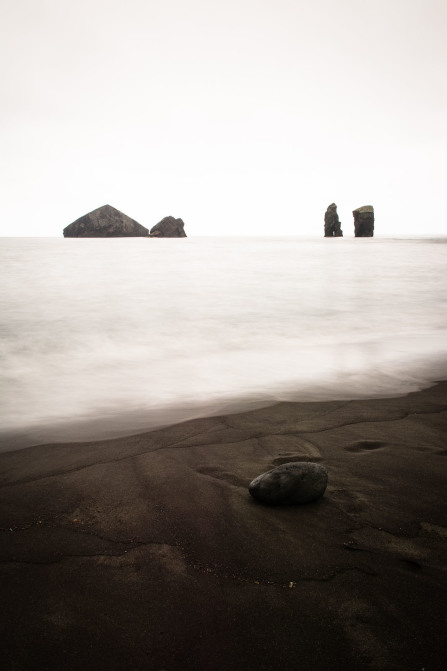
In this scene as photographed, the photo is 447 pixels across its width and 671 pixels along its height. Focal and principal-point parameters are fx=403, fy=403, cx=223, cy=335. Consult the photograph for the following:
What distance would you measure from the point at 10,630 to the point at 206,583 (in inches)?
29.2

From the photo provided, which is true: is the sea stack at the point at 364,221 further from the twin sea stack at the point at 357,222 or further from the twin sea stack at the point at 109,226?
the twin sea stack at the point at 109,226

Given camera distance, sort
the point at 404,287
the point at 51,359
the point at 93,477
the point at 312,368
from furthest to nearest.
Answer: the point at 404,287 < the point at 51,359 < the point at 312,368 < the point at 93,477

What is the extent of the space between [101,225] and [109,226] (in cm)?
222

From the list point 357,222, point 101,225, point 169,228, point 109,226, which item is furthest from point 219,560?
point 109,226

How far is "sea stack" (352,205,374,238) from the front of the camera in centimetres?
8831

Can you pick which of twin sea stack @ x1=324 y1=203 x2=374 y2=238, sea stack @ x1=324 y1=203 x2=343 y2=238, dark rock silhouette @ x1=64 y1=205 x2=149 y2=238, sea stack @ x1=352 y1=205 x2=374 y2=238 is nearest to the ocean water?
sea stack @ x1=352 y1=205 x2=374 y2=238

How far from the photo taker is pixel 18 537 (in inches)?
77.5

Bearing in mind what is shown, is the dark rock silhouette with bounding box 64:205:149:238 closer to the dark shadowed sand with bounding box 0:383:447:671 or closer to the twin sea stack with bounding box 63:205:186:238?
the twin sea stack with bounding box 63:205:186:238

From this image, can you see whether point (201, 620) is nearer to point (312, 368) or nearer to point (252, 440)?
point (252, 440)

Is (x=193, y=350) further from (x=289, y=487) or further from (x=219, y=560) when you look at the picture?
(x=219, y=560)

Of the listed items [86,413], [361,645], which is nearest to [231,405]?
[86,413]

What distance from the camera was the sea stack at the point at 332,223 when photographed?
95.2m

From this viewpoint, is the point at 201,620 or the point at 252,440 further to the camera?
the point at 252,440

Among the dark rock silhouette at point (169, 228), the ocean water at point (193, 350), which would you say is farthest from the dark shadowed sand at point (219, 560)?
the dark rock silhouette at point (169, 228)
